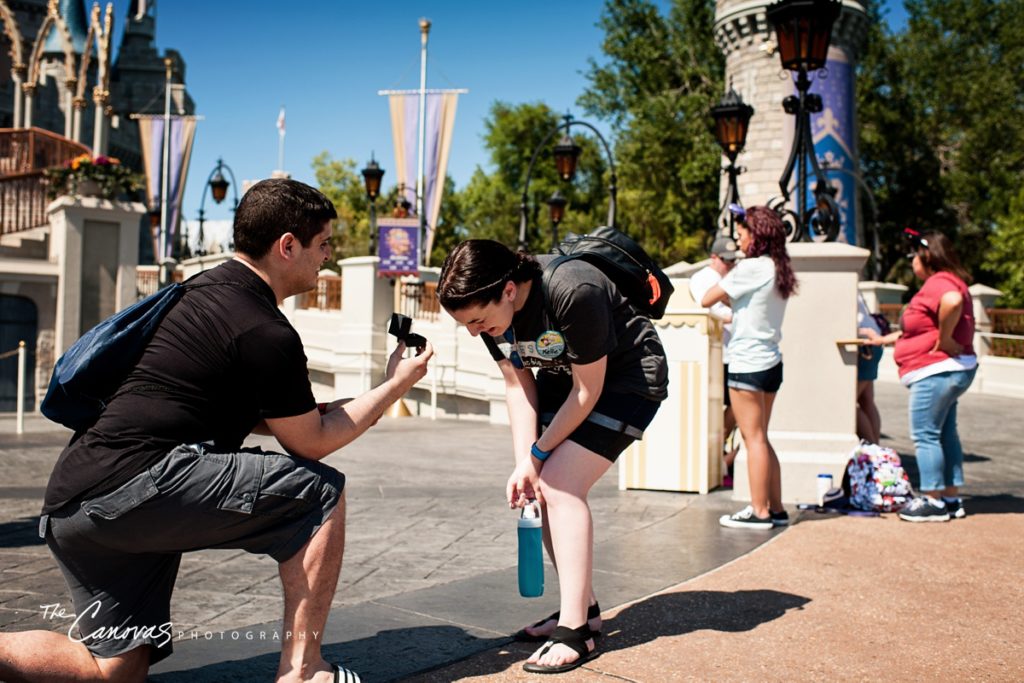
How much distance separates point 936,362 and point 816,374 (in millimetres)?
803

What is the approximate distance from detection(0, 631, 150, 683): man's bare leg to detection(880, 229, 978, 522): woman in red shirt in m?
4.68

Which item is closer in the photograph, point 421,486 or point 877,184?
point 421,486

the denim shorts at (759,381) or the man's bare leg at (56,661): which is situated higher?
the denim shorts at (759,381)

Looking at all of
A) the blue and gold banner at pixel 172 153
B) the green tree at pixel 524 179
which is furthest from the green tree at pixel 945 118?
the blue and gold banner at pixel 172 153

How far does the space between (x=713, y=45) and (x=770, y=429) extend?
36394 millimetres

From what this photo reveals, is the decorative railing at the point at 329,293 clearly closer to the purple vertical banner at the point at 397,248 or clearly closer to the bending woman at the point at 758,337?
the purple vertical banner at the point at 397,248

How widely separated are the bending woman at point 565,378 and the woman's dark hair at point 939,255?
331 cm

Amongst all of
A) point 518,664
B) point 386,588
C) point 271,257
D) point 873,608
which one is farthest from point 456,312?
point 873,608

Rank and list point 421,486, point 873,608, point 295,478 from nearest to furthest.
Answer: point 295,478
point 873,608
point 421,486

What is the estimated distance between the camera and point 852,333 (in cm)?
646

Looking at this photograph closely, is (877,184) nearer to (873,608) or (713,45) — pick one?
(713,45)

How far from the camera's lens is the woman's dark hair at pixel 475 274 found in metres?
3.07

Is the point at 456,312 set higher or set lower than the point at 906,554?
higher

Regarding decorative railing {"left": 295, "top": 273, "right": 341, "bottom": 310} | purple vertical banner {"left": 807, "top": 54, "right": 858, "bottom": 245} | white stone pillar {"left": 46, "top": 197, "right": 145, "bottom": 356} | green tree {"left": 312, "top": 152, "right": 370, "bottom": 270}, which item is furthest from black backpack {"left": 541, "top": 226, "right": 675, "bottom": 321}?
green tree {"left": 312, "top": 152, "right": 370, "bottom": 270}
